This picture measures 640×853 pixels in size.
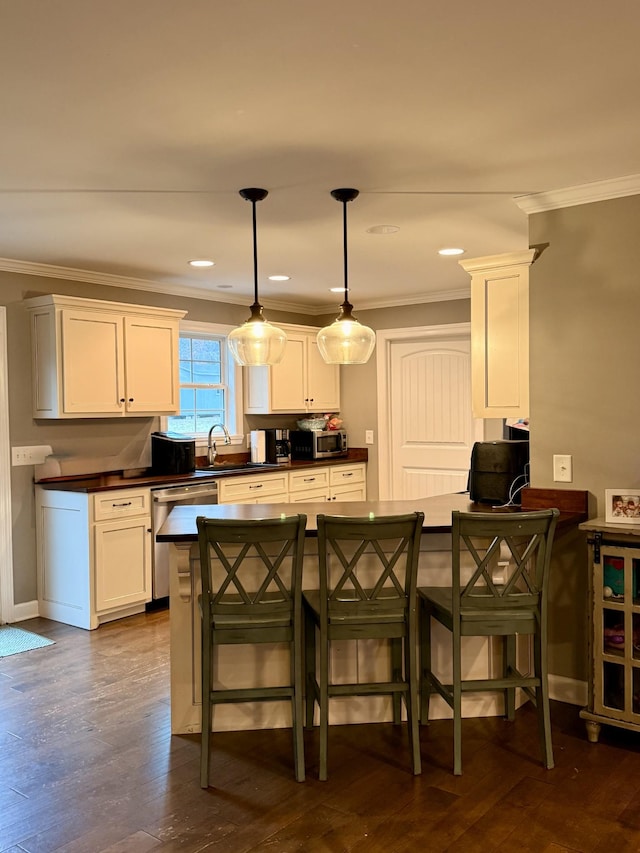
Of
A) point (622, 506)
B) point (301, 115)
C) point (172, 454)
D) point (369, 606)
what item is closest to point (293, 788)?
point (369, 606)

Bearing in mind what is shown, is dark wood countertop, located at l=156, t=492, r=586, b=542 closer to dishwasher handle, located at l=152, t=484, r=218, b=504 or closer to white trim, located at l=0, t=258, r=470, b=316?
dishwasher handle, located at l=152, t=484, r=218, b=504

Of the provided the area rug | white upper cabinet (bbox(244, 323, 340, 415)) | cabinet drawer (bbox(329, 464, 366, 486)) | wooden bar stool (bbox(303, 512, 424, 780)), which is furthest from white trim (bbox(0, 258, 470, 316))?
wooden bar stool (bbox(303, 512, 424, 780))

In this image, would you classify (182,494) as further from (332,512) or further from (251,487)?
(332,512)

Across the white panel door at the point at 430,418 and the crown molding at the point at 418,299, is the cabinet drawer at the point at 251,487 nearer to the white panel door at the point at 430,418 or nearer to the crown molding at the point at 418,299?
the white panel door at the point at 430,418

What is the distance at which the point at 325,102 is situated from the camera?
2.30 metres

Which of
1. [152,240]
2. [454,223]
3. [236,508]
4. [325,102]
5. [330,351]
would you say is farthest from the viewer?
[152,240]

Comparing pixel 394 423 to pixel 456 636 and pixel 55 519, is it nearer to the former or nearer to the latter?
pixel 55 519

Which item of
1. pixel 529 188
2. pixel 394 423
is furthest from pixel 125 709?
pixel 394 423

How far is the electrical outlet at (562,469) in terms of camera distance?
11.0ft

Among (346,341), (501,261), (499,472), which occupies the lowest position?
(499,472)

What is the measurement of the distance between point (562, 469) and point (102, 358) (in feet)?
10.2

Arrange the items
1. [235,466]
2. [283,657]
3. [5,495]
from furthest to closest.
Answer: [235,466] < [5,495] < [283,657]

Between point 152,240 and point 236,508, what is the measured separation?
1.68 m

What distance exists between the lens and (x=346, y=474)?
659 centimetres
